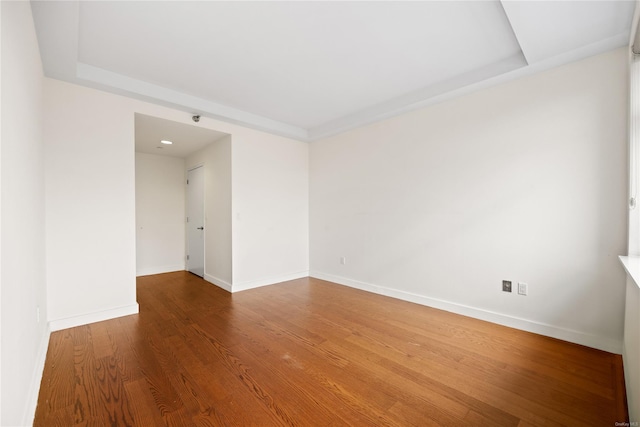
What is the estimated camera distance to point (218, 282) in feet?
14.3

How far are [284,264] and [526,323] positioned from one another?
3381 millimetres

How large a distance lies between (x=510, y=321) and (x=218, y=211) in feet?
13.6

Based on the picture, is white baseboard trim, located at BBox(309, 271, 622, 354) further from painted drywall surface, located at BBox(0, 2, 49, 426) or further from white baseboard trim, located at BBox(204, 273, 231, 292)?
painted drywall surface, located at BBox(0, 2, 49, 426)

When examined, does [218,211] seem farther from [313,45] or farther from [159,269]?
[313,45]

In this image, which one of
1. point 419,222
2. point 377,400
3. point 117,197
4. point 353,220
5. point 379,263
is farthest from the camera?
point 353,220

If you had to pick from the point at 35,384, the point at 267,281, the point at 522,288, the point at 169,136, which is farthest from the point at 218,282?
the point at 522,288

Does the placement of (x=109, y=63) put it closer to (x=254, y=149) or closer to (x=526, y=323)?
(x=254, y=149)

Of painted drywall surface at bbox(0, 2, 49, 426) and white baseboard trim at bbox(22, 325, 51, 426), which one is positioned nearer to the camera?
painted drywall surface at bbox(0, 2, 49, 426)

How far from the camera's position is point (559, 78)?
2465 millimetres

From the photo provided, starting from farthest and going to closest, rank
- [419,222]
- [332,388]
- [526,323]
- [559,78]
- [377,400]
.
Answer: [419,222], [526,323], [559,78], [332,388], [377,400]

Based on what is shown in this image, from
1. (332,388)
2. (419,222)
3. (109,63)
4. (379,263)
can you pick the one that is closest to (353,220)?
(379,263)

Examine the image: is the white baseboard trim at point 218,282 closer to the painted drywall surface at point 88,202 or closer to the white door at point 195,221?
the white door at point 195,221

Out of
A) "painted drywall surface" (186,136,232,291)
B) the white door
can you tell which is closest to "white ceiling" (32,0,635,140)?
"painted drywall surface" (186,136,232,291)

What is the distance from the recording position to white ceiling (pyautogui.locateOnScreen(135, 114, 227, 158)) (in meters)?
3.52
